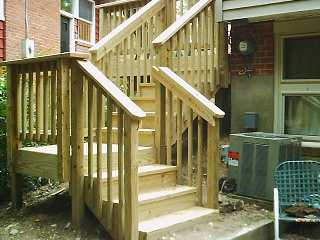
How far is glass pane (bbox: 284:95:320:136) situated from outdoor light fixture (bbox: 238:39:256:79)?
2.03ft

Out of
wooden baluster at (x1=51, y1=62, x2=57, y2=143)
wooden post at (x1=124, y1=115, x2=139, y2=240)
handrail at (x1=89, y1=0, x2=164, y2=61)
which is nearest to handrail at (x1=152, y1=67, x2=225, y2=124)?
handrail at (x1=89, y1=0, x2=164, y2=61)

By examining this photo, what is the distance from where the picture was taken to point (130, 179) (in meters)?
3.73

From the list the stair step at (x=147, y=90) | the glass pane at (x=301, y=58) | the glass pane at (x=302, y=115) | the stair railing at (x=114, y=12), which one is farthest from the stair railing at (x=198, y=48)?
the stair railing at (x=114, y=12)

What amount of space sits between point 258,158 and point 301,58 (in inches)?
62.5

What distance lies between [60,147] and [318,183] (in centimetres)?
270

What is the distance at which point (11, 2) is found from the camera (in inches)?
431

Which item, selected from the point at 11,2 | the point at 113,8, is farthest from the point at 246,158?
the point at 11,2

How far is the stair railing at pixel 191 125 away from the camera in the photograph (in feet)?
15.1

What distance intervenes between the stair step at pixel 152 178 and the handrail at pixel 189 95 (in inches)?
29.5

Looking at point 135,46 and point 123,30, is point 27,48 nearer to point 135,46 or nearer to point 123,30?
point 135,46

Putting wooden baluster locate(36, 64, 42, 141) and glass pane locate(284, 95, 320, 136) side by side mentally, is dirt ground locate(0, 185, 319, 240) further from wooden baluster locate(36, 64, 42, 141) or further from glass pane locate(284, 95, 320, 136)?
glass pane locate(284, 95, 320, 136)

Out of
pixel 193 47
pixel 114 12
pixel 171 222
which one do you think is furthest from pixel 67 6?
pixel 171 222

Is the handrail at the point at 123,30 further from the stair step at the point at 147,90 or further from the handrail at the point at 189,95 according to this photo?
the stair step at the point at 147,90

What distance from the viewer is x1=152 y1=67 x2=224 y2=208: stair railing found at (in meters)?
4.61
